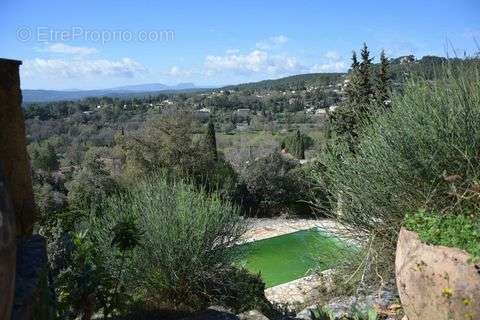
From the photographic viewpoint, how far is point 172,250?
743cm

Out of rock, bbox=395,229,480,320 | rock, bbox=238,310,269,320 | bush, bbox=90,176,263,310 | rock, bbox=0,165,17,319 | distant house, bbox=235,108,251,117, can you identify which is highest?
rock, bbox=0,165,17,319

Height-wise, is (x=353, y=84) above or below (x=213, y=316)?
above

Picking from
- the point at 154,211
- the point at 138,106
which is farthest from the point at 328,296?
the point at 138,106

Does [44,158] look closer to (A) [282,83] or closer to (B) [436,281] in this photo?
(B) [436,281]

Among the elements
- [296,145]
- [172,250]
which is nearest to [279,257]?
[172,250]

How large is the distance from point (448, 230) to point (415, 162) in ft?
4.11

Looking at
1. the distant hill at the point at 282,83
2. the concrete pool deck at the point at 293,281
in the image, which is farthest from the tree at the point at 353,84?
the distant hill at the point at 282,83

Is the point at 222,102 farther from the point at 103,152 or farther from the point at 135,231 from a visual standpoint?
the point at 135,231

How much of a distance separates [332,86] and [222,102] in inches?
701

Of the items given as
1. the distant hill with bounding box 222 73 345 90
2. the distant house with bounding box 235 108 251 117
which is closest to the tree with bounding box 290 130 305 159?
the distant house with bounding box 235 108 251 117

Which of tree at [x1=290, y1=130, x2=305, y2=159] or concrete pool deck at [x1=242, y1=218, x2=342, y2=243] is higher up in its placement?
tree at [x1=290, y1=130, x2=305, y2=159]

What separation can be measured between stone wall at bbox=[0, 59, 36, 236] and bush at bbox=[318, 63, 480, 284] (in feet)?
11.5

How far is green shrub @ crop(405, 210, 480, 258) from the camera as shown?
3.58 meters

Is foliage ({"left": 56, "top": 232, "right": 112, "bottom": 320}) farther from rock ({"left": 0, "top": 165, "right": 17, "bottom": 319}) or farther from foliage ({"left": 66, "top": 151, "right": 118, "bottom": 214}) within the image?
foliage ({"left": 66, "top": 151, "right": 118, "bottom": 214})
